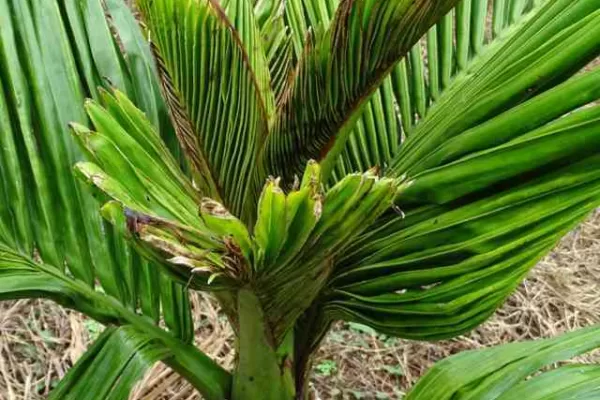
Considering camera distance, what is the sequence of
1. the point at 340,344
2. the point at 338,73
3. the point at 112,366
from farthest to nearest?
the point at 340,344 < the point at 112,366 < the point at 338,73

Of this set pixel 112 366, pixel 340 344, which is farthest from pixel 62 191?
pixel 340 344

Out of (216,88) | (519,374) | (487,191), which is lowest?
(519,374)

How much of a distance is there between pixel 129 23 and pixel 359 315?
1.15 ft

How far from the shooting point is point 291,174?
1.86 ft

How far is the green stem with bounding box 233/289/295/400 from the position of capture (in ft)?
2.05

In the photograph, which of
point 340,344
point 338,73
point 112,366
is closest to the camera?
point 338,73

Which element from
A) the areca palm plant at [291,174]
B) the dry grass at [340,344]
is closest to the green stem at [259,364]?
the areca palm plant at [291,174]

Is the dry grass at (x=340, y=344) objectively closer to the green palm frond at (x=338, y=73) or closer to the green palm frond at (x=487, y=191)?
the green palm frond at (x=487, y=191)

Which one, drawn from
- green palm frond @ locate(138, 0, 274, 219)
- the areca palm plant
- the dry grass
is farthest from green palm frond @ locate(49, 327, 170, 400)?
the dry grass

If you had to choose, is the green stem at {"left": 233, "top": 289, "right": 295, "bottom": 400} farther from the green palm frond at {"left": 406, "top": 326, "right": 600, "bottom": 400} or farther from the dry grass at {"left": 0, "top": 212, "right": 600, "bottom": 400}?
the dry grass at {"left": 0, "top": 212, "right": 600, "bottom": 400}

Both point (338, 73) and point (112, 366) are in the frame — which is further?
point (112, 366)

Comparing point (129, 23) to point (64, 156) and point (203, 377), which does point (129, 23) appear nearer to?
point (64, 156)

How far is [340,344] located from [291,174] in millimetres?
802

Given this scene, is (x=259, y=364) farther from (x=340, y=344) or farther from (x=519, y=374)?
(x=340, y=344)
